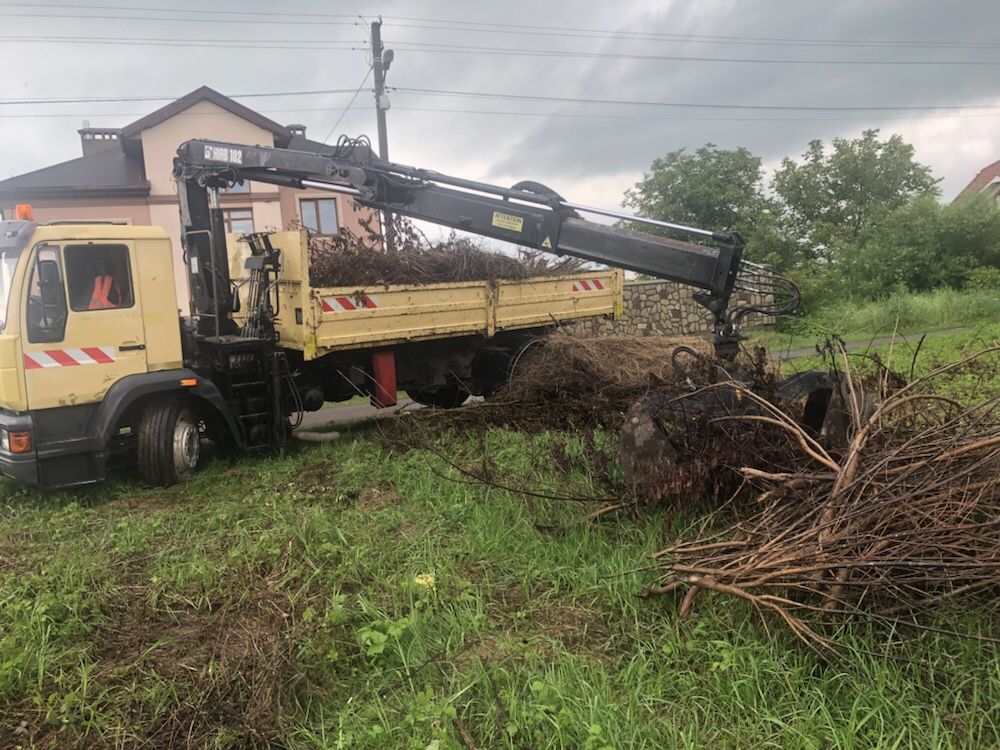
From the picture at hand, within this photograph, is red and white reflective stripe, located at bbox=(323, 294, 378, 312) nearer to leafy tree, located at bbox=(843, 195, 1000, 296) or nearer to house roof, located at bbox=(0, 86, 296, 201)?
house roof, located at bbox=(0, 86, 296, 201)

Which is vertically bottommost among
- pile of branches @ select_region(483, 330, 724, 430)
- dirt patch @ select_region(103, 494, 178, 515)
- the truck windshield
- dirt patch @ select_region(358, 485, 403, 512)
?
dirt patch @ select_region(358, 485, 403, 512)

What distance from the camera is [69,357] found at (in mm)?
5344

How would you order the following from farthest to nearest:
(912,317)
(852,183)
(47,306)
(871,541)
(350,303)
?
1. (852,183)
2. (912,317)
3. (350,303)
4. (47,306)
5. (871,541)

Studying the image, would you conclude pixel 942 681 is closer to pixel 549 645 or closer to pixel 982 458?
pixel 982 458

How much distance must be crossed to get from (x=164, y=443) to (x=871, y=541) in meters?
5.29

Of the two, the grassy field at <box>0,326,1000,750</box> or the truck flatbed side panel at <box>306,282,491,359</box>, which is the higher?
the truck flatbed side panel at <box>306,282,491,359</box>

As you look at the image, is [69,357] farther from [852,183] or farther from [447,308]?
[852,183]

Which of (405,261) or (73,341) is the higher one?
(405,261)

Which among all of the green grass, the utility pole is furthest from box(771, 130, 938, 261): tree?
the utility pole

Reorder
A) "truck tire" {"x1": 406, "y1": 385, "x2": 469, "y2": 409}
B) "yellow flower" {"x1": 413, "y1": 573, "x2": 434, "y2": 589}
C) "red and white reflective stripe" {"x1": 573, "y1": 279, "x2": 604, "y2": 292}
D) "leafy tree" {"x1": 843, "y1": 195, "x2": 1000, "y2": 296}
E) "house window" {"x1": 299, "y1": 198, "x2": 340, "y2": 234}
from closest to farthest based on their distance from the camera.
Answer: "yellow flower" {"x1": 413, "y1": 573, "x2": 434, "y2": 589} → "truck tire" {"x1": 406, "y1": 385, "x2": 469, "y2": 409} → "red and white reflective stripe" {"x1": 573, "y1": 279, "x2": 604, "y2": 292} → "leafy tree" {"x1": 843, "y1": 195, "x2": 1000, "y2": 296} → "house window" {"x1": 299, "y1": 198, "x2": 340, "y2": 234}

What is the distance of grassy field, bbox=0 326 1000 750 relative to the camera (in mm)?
2447

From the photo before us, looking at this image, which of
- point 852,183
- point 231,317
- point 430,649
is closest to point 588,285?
point 231,317

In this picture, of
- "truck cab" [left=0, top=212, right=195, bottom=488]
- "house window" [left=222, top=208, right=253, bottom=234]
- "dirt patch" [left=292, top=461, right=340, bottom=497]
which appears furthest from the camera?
"house window" [left=222, top=208, right=253, bottom=234]

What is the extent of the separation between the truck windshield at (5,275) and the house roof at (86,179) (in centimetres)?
1840
